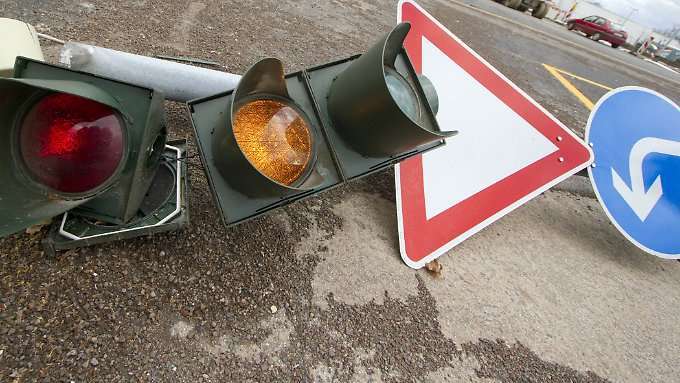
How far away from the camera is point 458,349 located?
1.71m

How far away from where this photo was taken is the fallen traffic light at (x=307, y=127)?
1139mm

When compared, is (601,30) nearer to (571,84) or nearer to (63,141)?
(571,84)

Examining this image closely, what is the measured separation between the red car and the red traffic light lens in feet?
71.6

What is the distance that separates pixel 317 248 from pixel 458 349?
84 cm

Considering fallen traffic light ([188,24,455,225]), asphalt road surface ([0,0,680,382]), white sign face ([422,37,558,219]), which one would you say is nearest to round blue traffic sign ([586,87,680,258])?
asphalt road surface ([0,0,680,382])

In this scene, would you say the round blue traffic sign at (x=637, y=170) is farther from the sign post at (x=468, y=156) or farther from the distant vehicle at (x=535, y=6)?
the distant vehicle at (x=535, y=6)

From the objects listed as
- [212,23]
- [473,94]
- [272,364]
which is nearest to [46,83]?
[272,364]

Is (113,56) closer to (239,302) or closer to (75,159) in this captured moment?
(75,159)

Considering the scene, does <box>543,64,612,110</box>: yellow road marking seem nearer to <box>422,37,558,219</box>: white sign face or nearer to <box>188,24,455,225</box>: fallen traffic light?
<box>422,37,558,219</box>: white sign face

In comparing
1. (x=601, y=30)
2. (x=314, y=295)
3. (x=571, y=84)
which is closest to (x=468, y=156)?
(x=314, y=295)

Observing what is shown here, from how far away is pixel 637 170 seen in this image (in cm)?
257

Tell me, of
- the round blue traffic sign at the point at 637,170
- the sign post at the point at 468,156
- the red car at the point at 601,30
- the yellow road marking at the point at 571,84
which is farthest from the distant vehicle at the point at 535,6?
the sign post at the point at 468,156

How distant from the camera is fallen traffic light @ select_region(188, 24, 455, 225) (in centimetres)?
114

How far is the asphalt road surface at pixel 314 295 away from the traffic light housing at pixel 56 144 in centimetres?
42
